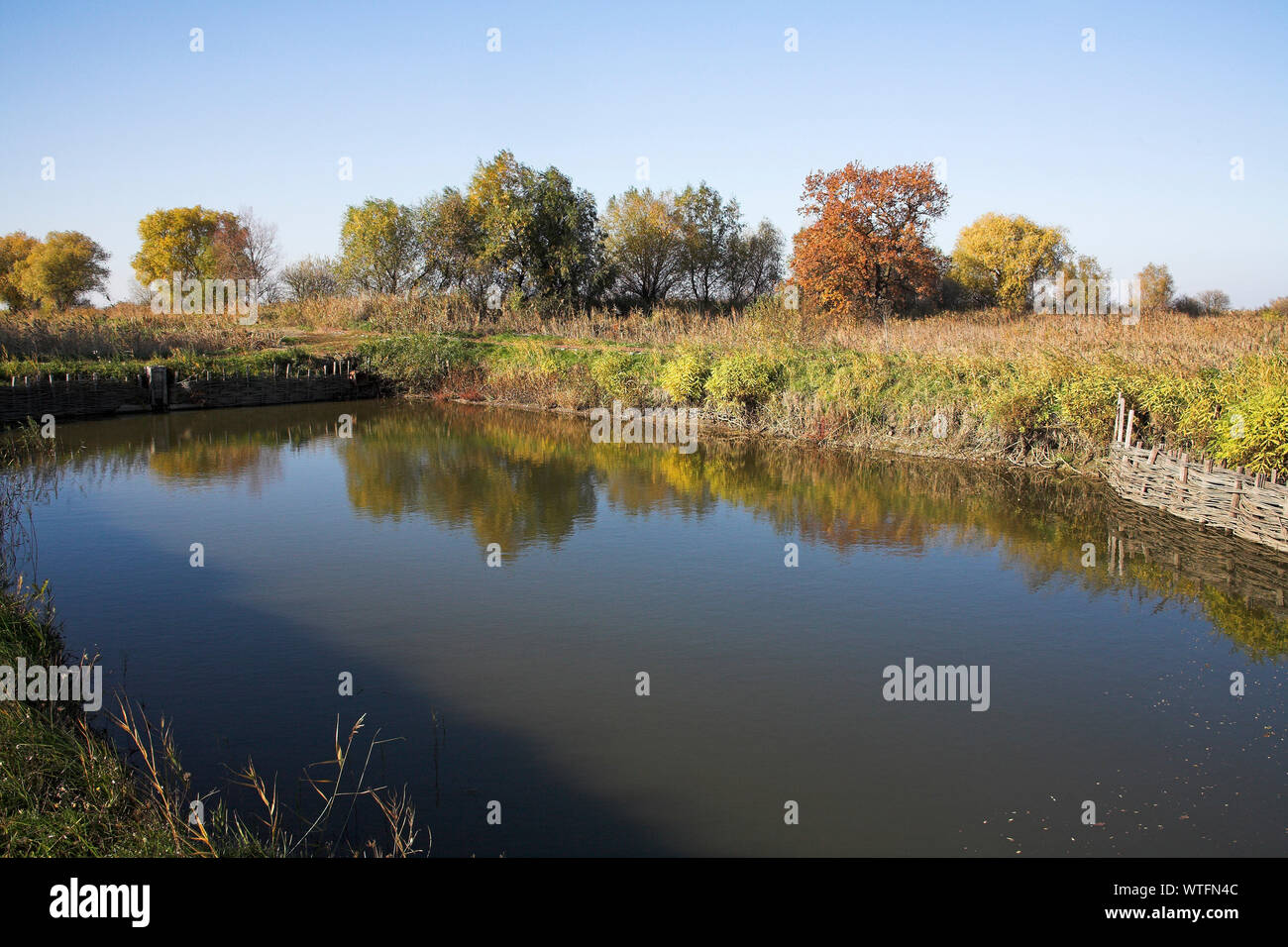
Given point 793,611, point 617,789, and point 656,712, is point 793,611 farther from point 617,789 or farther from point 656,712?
point 617,789

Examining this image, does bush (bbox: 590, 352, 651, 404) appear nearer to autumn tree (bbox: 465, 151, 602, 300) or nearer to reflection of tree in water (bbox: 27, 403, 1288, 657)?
reflection of tree in water (bbox: 27, 403, 1288, 657)

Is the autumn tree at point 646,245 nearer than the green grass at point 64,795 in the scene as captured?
No

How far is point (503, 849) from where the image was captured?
16.9ft

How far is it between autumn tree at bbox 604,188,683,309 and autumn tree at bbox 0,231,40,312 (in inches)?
1462

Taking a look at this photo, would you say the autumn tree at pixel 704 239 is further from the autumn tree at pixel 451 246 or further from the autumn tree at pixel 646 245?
the autumn tree at pixel 451 246

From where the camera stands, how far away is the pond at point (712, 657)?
5586 millimetres

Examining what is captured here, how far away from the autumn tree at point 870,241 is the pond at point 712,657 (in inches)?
795

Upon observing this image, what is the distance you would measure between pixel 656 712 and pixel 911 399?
1399 cm

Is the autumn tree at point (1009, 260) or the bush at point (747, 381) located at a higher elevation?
the autumn tree at point (1009, 260)

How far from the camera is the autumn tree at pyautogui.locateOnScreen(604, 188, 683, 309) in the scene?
45.2m

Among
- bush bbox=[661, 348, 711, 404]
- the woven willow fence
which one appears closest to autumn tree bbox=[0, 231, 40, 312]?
bush bbox=[661, 348, 711, 404]

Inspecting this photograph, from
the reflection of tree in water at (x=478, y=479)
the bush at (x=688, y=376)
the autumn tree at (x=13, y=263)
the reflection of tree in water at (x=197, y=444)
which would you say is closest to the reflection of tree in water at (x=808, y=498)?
the reflection of tree in water at (x=478, y=479)
